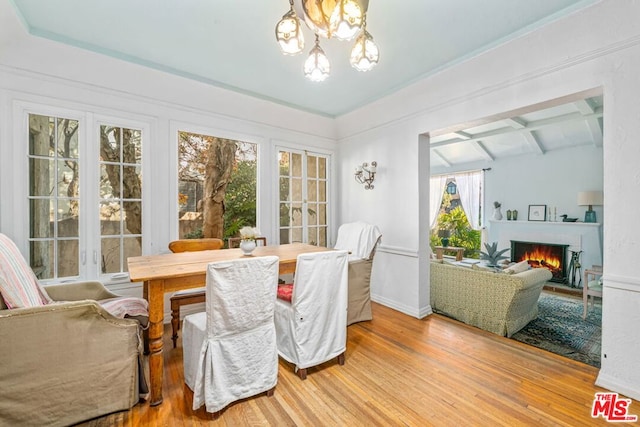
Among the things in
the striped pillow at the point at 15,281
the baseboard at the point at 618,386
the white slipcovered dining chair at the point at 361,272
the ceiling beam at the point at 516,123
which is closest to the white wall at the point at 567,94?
the baseboard at the point at 618,386

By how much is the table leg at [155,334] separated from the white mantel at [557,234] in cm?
645

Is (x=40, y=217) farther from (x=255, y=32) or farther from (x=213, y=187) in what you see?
(x=213, y=187)

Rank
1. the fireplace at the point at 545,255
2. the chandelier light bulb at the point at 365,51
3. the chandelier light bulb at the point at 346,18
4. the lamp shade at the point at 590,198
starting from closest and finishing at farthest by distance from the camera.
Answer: the chandelier light bulb at the point at 346,18, the chandelier light bulb at the point at 365,51, the lamp shade at the point at 590,198, the fireplace at the point at 545,255

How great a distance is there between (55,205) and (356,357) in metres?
3.08

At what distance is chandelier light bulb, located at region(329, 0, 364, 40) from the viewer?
1.26 meters

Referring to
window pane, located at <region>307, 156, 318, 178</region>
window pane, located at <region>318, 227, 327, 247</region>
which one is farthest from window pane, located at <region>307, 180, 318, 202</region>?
window pane, located at <region>318, 227, 327, 247</region>

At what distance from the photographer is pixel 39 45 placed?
2.26 metres

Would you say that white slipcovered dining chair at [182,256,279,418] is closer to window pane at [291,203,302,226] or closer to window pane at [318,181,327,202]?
window pane at [291,203,302,226]

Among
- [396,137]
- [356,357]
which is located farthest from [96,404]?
[396,137]

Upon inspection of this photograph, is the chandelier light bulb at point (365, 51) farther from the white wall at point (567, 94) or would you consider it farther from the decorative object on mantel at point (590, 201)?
the decorative object on mantel at point (590, 201)

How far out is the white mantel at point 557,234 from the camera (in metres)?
4.77

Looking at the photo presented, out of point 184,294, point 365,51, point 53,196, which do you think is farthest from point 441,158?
point 53,196

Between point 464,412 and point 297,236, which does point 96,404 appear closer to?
point 464,412

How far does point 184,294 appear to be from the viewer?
258 centimetres
